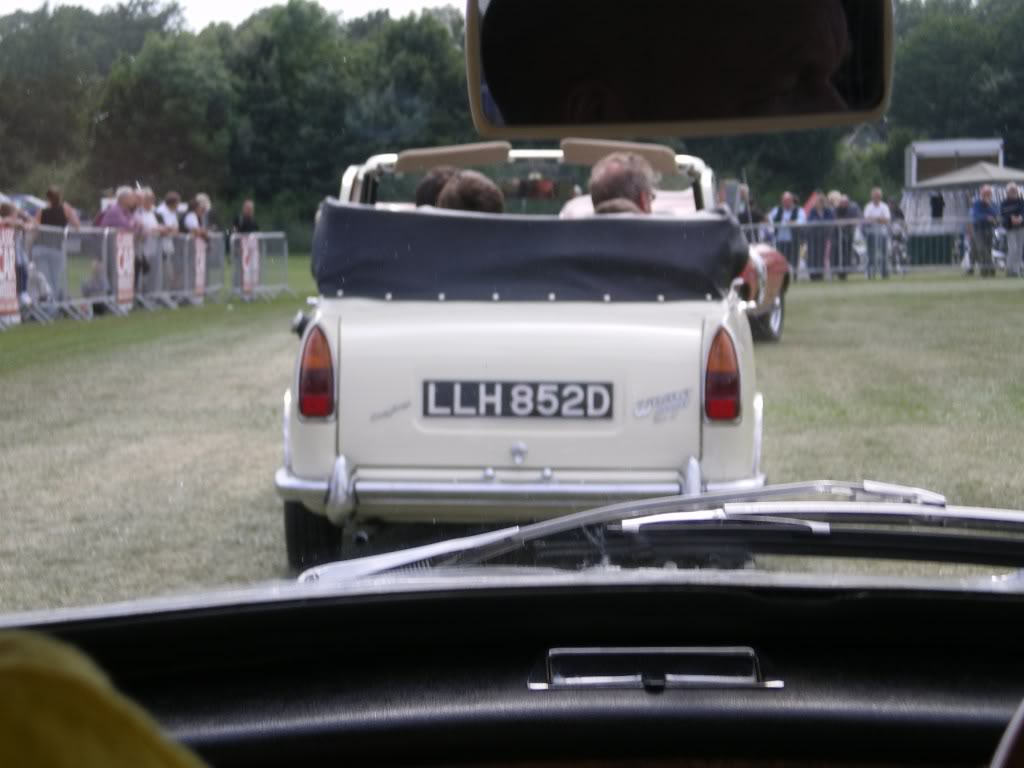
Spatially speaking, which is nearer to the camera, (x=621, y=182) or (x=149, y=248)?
(x=621, y=182)

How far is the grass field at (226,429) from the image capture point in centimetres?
552

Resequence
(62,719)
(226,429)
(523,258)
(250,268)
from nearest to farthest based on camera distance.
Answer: (62,719)
(523,258)
(226,429)
(250,268)

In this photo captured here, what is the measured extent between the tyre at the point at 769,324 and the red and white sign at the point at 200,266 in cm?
1065

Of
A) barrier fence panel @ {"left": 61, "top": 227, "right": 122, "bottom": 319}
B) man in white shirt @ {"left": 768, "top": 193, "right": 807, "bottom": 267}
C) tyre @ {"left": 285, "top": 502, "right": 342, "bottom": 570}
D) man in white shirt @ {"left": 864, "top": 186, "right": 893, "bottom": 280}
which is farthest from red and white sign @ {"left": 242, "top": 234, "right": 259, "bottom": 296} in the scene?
tyre @ {"left": 285, "top": 502, "right": 342, "bottom": 570}

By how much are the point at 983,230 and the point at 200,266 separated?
1194cm

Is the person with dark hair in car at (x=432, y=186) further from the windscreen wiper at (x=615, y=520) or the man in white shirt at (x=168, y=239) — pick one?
the man in white shirt at (x=168, y=239)

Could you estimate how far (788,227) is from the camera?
19.6 m

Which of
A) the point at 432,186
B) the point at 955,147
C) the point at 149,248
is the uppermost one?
the point at 955,147

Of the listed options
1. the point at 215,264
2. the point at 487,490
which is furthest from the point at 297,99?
the point at 215,264

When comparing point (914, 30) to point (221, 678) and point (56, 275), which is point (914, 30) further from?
point (56, 275)

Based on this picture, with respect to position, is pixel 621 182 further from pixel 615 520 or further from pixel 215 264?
pixel 215 264

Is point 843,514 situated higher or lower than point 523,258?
lower

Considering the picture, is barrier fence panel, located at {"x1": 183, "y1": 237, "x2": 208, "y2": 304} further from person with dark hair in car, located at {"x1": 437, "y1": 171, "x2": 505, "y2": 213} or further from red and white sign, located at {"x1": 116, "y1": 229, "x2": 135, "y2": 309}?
person with dark hair in car, located at {"x1": 437, "y1": 171, "x2": 505, "y2": 213}

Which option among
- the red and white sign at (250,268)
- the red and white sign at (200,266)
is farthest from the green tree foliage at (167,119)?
the red and white sign at (250,268)
